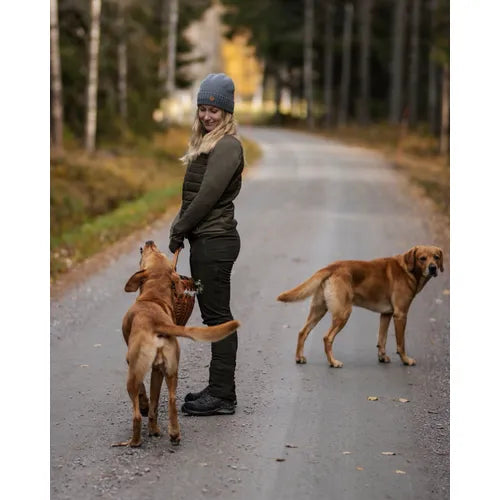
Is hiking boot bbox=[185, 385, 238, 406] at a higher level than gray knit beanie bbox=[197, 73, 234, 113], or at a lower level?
lower

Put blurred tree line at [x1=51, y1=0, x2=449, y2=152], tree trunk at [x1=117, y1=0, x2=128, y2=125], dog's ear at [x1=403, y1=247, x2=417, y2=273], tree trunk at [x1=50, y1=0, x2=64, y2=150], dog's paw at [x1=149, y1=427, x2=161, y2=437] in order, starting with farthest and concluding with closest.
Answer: tree trunk at [x1=117, y1=0, x2=128, y2=125] → blurred tree line at [x1=51, y1=0, x2=449, y2=152] → tree trunk at [x1=50, y1=0, x2=64, y2=150] → dog's ear at [x1=403, y1=247, x2=417, y2=273] → dog's paw at [x1=149, y1=427, x2=161, y2=437]

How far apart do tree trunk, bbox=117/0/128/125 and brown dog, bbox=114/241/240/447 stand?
20364mm

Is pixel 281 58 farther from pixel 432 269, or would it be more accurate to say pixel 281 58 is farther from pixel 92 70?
pixel 432 269

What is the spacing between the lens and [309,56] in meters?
51.7

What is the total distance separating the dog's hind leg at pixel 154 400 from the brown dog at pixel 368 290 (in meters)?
2.13

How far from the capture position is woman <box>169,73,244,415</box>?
6.00 meters

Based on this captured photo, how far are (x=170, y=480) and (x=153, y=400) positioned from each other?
2.26 ft

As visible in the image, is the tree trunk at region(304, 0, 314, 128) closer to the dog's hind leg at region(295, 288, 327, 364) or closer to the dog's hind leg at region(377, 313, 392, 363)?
the dog's hind leg at region(377, 313, 392, 363)

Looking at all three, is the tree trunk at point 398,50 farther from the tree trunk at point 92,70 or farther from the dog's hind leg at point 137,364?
the dog's hind leg at point 137,364

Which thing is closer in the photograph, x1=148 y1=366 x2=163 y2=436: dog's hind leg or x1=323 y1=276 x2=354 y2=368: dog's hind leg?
x1=148 y1=366 x2=163 y2=436: dog's hind leg

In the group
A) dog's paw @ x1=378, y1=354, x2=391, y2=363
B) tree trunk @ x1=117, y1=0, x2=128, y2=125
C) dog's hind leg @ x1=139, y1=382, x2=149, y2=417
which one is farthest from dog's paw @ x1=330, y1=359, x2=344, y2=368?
tree trunk @ x1=117, y1=0, x2=128, y2=125

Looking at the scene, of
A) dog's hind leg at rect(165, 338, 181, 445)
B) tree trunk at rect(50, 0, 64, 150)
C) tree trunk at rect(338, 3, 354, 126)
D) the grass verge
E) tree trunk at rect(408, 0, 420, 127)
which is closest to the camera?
dog's hind leg at rect(165, 338, 181, 445)
